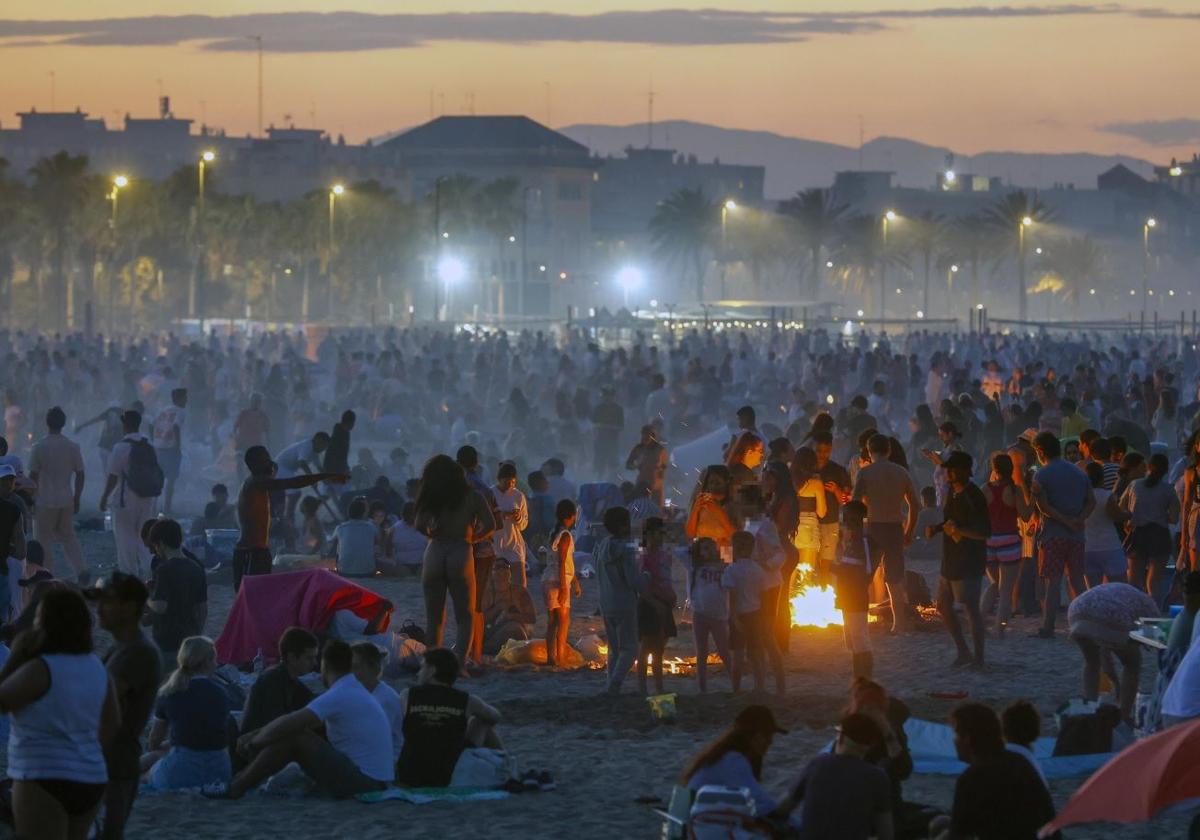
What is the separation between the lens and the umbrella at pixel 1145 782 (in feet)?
22.6

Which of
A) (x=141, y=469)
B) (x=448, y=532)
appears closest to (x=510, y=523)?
(x=448, y=532)

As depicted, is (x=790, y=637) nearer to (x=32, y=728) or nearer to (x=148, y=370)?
(x=32, y=728)

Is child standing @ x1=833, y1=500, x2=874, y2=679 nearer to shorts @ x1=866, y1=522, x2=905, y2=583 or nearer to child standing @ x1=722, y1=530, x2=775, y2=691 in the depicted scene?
child standing @ x1=722, y1=530, x2=775, y2=691

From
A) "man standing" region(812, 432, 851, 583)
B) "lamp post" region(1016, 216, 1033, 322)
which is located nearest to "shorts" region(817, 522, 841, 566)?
"man standing" region(812, 432, 851, 583)

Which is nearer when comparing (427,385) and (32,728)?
(32,728)

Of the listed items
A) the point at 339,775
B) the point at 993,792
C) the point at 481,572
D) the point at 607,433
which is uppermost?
the point at 607,433

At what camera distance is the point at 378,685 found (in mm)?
11656

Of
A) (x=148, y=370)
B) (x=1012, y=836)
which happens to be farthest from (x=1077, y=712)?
(x=148, y=370)

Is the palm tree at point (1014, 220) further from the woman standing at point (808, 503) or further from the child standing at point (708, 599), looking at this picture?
the child standing at point (708, 599)

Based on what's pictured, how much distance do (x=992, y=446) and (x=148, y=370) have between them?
62.9ft

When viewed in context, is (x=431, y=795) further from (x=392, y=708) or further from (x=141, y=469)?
(x=141, y=469)

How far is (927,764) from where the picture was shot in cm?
1170

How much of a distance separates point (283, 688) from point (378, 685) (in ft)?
1.67

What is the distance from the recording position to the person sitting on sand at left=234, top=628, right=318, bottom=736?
11422 mm
